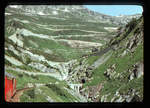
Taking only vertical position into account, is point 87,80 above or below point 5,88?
below

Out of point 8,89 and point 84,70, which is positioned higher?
point 8,89

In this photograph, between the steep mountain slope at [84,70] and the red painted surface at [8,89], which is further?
the steep mountain slope at [84,70]

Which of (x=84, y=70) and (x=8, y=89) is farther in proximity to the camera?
(x=84, y=70)

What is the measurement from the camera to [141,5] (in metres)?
2.86

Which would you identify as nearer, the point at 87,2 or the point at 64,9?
the point at 87,2

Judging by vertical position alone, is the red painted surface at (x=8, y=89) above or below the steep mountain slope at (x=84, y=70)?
above

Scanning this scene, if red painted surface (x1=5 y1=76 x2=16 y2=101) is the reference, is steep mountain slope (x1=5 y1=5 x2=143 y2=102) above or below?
below

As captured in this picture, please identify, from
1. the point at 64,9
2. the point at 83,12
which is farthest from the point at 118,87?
the point at 64,9

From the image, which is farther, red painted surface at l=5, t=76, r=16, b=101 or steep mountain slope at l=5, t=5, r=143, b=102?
steep mountain slope at l=5, t=5, r=143, b=102
